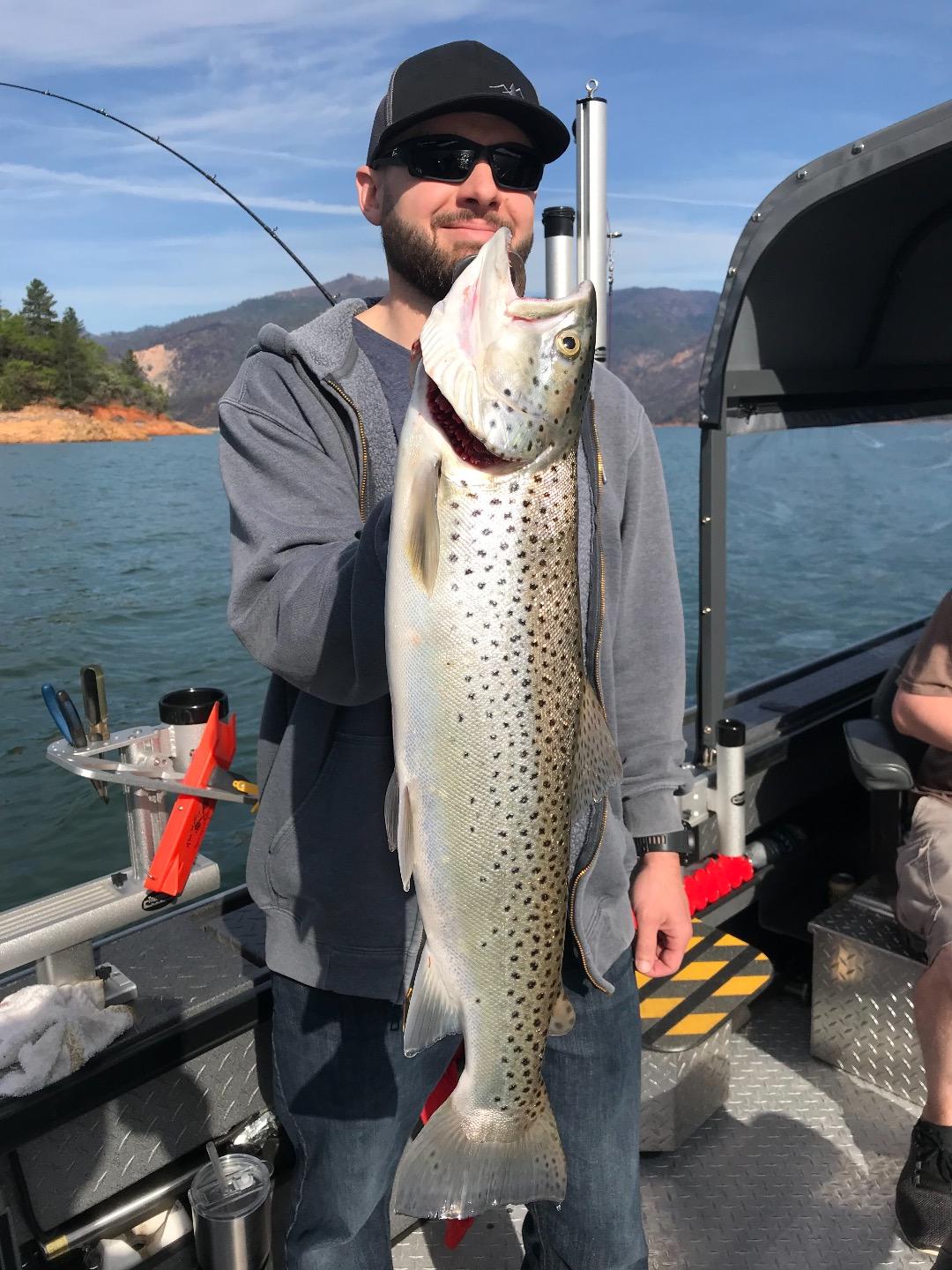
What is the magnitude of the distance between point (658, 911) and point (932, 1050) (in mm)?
1325

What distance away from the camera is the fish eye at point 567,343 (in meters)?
1.41

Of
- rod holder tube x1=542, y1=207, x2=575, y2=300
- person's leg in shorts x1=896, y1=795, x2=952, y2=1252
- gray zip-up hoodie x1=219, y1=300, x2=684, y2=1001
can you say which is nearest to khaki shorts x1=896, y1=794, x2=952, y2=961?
person's leg in shorts x1=896, y1=795, x2=952, y2=1252

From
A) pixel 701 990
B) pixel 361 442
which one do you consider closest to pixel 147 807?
pixel 361 442

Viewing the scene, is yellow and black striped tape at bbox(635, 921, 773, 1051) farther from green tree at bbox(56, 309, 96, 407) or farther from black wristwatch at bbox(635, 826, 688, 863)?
green tree at bbox(56, 309, 96, 407)

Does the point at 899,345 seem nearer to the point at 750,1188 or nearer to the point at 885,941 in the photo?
the point at 885,941

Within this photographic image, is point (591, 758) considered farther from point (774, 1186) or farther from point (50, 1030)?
point (774, 1186)

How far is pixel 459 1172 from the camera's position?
1706 mm

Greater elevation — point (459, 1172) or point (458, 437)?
point (458, 437)

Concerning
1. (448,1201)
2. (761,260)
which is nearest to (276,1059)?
(448,1201)

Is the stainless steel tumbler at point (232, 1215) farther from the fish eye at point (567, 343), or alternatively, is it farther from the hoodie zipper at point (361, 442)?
the fish eye at point (567, 343)

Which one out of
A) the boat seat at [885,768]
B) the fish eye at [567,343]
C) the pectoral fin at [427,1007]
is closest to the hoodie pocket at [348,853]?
the pectoral fin at [427,1007]

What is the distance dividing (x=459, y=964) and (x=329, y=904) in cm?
43

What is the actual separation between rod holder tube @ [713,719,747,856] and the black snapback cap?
237 cm

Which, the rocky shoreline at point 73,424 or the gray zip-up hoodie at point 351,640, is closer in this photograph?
the gray zip-up hoodie at point 351,640
